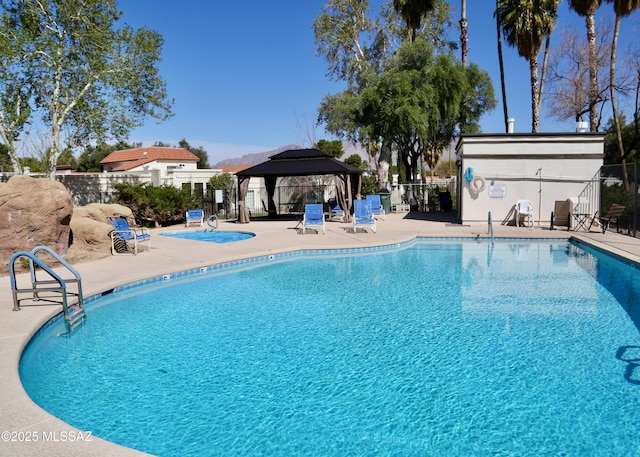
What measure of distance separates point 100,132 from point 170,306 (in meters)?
15.3

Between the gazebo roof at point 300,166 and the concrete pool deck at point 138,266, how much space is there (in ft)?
6.82

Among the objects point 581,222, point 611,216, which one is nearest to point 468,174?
point 581,222

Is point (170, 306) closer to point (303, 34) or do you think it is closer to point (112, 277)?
point (112, 277)

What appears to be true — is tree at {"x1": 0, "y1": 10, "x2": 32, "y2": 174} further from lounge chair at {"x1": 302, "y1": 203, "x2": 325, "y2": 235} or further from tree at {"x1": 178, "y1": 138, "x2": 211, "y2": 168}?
tree at {"x1": 178, "y1": 138, "x2": 211, "y2": 168}

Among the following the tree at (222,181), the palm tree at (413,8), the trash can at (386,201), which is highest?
the palm tree at (413,8)

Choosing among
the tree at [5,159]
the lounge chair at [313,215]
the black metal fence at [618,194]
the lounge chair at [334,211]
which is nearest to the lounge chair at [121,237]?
the lounge chair at [313,215]

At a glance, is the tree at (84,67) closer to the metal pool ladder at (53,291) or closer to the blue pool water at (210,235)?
the blue pool water at (210,235)

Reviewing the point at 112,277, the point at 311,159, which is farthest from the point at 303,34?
the point at 112,277

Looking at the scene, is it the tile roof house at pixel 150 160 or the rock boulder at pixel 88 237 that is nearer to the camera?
the rock boulder at pixel 88 237

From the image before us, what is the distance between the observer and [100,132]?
1970 centimetres

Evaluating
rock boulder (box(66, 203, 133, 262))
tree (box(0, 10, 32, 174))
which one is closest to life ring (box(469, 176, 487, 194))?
rock boulder (box(66, 203, 133, 262))

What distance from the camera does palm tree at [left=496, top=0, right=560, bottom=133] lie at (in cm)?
2144

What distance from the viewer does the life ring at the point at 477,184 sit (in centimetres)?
1611

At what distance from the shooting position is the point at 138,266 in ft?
30.0
